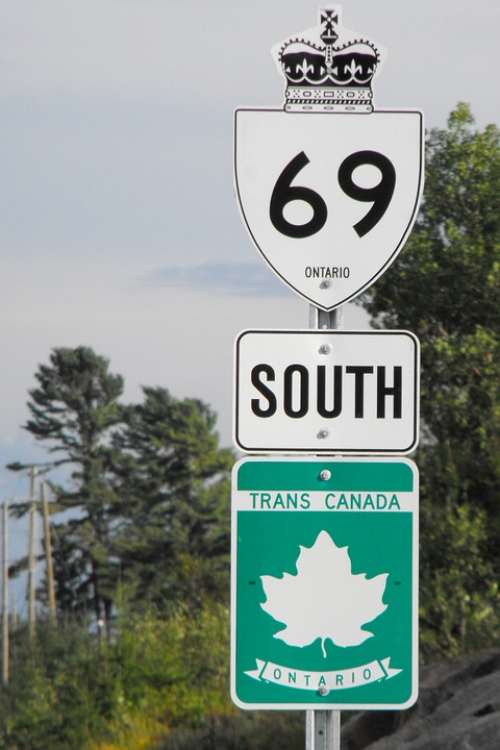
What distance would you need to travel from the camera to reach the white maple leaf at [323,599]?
4.62m

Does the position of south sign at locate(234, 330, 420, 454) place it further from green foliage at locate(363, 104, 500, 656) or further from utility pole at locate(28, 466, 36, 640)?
utility pole at locate(28, 466, 36, 640)

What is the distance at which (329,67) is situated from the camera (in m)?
4.81

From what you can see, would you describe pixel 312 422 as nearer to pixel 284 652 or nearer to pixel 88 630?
pixel 284 652

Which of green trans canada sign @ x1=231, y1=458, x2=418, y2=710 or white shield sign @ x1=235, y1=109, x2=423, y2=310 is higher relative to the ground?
white shield sign @ x1=235, y1=109, x2=423, y2=310

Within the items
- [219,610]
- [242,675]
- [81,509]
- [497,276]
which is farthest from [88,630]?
[81,509]

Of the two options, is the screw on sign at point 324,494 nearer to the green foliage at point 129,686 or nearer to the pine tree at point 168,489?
the green foliage at point 129,686

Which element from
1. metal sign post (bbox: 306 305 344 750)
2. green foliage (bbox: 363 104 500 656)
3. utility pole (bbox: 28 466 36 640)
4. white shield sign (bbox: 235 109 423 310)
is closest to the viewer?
metal sign post (bbox: 306 305 344 750)

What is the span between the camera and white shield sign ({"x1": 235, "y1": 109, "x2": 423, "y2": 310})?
4738 mm

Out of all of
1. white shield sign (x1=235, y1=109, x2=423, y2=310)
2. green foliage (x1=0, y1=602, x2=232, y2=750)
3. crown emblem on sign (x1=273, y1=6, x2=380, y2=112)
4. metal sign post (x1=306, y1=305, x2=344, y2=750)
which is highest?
crown emblem on sign (x1=273, y1=6, x2=380, y2=112)

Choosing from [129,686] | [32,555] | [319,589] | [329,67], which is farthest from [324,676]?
[32,555]

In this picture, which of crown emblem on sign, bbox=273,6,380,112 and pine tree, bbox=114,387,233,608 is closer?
crown emblem on sign, bbox=273,6,380,112

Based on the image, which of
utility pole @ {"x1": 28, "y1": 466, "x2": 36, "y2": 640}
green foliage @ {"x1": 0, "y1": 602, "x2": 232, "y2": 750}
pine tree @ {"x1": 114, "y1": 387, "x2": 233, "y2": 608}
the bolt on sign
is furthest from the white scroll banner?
pine tree @ {"x1": 114, "y1": 387, "x2": 233, "y2": 608}

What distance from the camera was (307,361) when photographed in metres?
4.65

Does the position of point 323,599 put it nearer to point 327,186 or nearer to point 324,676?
point 324,676
